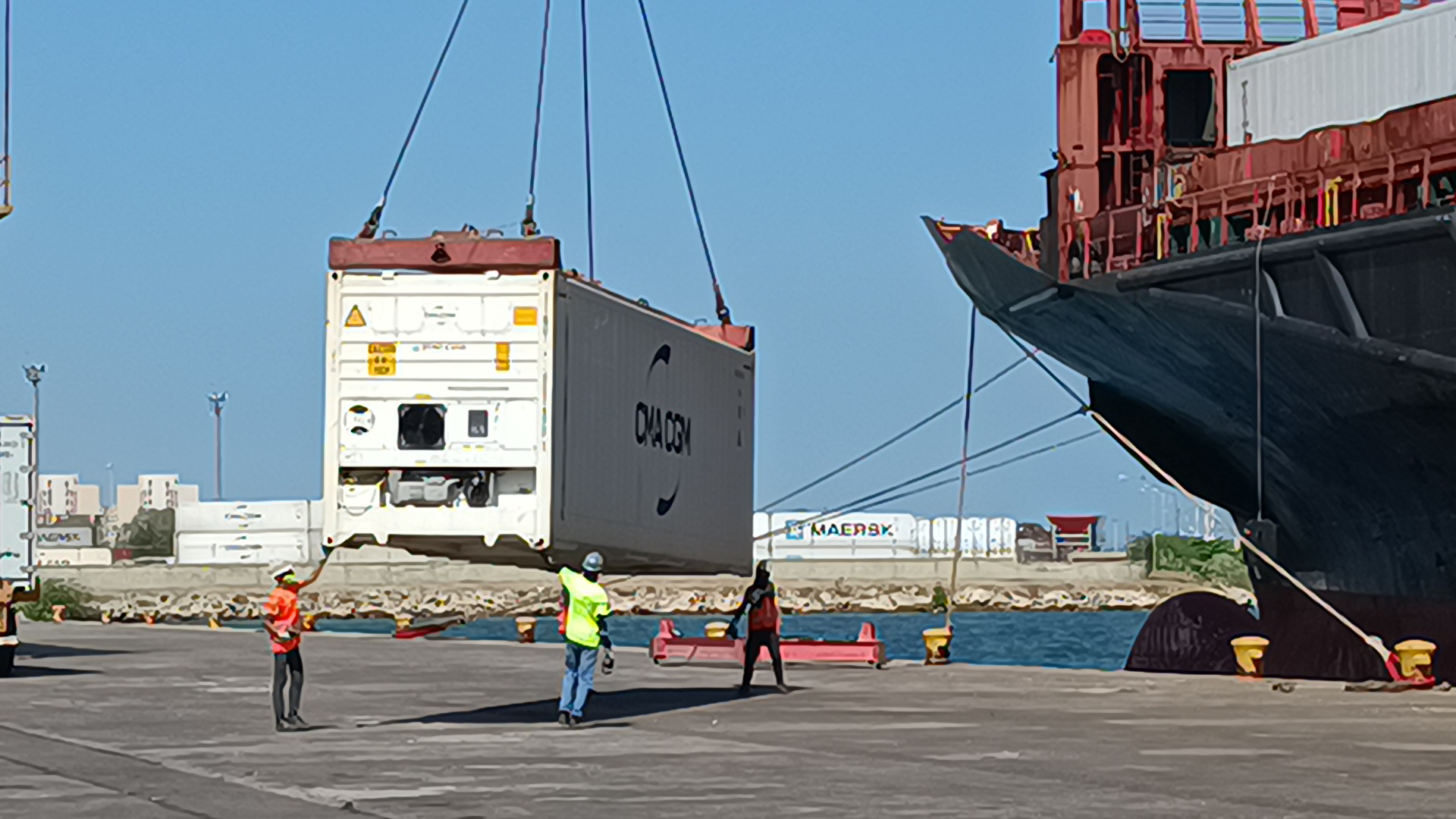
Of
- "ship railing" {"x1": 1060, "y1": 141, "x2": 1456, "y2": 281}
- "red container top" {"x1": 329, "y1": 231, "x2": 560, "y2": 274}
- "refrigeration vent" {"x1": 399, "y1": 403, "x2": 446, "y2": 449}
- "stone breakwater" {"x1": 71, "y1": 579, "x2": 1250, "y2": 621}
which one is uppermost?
"ship railing" {"x1": 1060, "y1": 141, "x2": 1456, "y2": 281}

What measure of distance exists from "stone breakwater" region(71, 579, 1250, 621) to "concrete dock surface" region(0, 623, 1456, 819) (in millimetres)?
67853

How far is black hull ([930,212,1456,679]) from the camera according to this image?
2736cm

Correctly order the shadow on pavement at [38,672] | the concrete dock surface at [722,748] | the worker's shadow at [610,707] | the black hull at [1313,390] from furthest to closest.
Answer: the shadow on pavement at [38,672] → the black hull at [1313,390] → the worker's shadow at [610,707] → the concrete dock surface at [722,748]

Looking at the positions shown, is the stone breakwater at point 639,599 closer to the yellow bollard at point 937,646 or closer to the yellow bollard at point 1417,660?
the yellow bollard at point 937,646

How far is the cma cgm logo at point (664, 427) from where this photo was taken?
72.9ft

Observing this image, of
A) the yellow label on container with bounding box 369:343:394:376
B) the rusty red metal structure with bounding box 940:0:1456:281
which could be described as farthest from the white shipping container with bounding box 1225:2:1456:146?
A: the yellow label on container with bounding box 369:343:394:376

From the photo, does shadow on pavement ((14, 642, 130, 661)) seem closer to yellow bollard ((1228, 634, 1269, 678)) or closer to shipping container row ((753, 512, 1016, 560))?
yellow bollard ((1228, 634, 1269, 678))

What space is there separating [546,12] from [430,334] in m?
6.55

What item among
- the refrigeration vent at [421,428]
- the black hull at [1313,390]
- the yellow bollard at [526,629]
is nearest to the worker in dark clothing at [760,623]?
the refrigeration vent at [421,428]

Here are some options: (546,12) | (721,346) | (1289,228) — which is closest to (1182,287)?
(1289,228)

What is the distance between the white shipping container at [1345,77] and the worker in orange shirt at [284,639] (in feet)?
58.9

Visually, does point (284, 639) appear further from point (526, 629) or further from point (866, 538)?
point (866, 538)

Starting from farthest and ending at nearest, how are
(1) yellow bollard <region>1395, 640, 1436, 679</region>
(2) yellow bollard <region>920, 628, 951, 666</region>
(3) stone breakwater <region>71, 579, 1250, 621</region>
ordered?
(3) stone breakwater <region>71, 579, 1250, 621</region>, (2) yellow bollard <region>920, 628, 951, 666</region>, (1) yellow bollard <region>1395, 640, 1436, 679</region>

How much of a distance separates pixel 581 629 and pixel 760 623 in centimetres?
652
